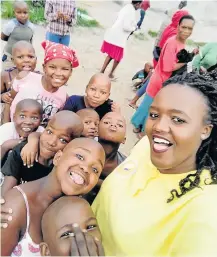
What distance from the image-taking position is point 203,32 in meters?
9.60

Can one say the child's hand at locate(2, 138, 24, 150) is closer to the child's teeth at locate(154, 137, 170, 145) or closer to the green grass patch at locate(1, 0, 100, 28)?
the child's teeth at locate(154, 137, 170, 145)

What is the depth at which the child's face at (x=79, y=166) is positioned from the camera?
1.38m

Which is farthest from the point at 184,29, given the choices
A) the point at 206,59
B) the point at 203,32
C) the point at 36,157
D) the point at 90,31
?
the point at 203,32

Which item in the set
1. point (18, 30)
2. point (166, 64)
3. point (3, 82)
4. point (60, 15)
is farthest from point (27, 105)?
point (60, 15)

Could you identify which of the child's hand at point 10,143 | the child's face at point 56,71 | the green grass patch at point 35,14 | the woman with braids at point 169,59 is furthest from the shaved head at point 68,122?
the green grass patch at point 35,14

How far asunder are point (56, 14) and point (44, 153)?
3131 millimetres

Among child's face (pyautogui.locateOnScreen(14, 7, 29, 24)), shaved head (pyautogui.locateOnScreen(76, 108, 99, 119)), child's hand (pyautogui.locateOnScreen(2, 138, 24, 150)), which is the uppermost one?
child's face (pyautogui.locateOnScreen(14, 7, 29, 24))

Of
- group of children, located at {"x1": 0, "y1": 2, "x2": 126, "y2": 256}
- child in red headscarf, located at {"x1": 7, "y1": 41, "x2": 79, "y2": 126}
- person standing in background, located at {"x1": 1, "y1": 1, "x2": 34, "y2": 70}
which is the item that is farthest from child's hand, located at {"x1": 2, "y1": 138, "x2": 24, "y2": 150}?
person standing in background, located at {"x1": 1, "y1": 1, "x2": 34, "y2": 70}

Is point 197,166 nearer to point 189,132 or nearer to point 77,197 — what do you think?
point 189,132

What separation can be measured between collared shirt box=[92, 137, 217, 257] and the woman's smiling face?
71 mm

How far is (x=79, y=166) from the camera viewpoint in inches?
55.6

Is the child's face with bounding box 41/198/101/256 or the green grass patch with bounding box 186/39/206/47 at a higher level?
the child's face with bounding box 41/198/101/256

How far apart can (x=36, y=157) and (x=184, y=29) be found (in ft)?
7.71

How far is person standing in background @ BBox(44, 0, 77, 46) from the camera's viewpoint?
4.53m
